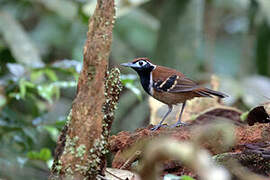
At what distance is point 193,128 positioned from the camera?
2752mm

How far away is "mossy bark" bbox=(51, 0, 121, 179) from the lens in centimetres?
213

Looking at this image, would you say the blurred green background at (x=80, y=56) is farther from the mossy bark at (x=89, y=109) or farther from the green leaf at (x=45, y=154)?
the mossy bark at (x=89, y=109)

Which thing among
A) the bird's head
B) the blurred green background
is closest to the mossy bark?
the blurred green background

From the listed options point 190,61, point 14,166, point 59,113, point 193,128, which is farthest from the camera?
point 59,113

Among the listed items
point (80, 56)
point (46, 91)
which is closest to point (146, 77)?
point (46, 91)

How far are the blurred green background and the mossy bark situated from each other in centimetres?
80

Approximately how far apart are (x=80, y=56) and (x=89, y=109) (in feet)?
17.4

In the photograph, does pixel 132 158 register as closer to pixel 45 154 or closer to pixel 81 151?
pixel 81 151

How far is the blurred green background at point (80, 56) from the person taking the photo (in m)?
4.35

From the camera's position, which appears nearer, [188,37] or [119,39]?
[188,37]

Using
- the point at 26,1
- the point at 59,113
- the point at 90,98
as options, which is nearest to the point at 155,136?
the point at 90,98

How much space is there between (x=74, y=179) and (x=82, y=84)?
0.42 meters

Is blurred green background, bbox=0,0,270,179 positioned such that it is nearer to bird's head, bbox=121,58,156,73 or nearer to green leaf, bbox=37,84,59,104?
green leaf, bbox=37,84,59,104

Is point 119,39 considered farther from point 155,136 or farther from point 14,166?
point 155,136
